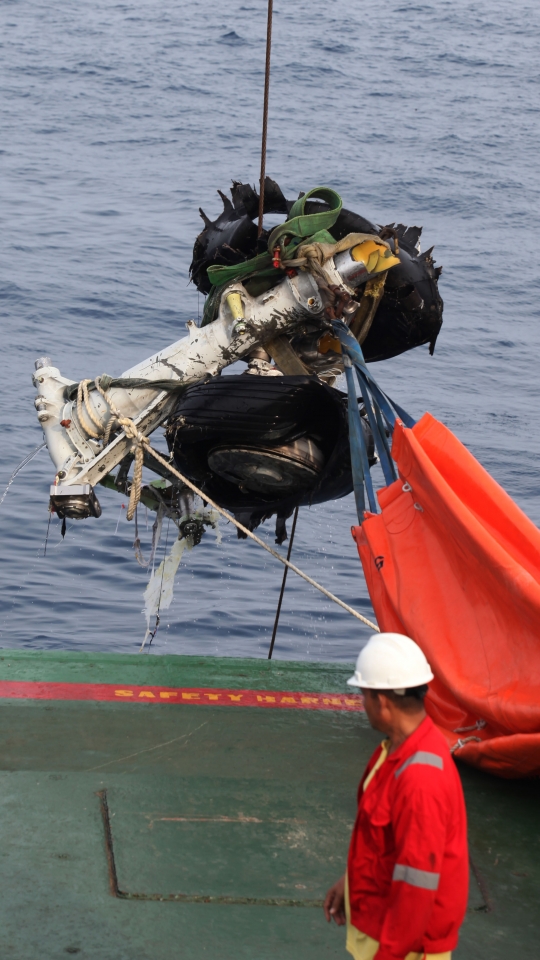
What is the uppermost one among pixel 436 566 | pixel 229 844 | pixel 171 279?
pixel 436 566

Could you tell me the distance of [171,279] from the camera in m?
19.0

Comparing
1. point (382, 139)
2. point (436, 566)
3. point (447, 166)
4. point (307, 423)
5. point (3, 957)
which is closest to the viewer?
point (3, 957)

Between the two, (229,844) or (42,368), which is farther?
(42,368)

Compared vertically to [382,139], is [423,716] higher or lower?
higher

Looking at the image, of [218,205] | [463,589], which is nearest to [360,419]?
[463,589]

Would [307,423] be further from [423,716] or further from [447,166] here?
[447,166]

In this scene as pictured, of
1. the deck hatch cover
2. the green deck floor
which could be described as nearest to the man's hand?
the green deck floor

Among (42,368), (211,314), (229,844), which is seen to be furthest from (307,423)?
(229,844)

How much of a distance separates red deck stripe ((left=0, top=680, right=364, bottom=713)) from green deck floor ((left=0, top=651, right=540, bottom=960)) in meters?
0.07

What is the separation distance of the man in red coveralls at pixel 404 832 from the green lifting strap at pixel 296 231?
3335mm

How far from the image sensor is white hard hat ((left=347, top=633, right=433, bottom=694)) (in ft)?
8.93

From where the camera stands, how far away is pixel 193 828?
14.0ft

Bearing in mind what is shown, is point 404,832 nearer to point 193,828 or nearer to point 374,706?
point 374,706

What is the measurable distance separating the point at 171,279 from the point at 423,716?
55.0 feet
